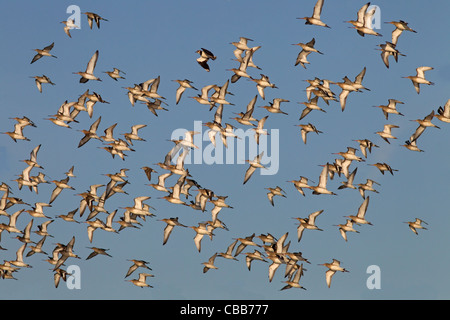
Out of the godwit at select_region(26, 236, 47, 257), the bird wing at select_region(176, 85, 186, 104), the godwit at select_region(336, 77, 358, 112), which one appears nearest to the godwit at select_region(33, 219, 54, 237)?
the godwit at select_region(26, 236, 47, 257)

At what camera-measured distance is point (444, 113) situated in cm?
7669

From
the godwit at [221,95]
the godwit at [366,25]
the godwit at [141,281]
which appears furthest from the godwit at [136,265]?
the godwit at [366,25]

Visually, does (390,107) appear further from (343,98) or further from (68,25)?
(68,25)

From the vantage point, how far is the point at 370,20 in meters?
77.1

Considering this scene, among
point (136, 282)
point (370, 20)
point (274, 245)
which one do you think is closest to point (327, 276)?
point (274, 245)

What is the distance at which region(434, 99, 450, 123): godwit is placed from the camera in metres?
76.5

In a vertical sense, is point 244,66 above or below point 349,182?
above

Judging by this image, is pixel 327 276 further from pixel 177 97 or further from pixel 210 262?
pixel 177 97

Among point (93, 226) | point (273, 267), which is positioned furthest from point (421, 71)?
point (93, 226)

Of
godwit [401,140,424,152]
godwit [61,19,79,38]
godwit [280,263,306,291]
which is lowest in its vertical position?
godwit [280,263,306,291]

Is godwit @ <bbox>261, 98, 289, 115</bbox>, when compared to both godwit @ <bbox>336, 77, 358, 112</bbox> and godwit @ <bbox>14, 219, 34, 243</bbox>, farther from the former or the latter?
godwit @ <bbox>14, 219, 34, 243</bbox>

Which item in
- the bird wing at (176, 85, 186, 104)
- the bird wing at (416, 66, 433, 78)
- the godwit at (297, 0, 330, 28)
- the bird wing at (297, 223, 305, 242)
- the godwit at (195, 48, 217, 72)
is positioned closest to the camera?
the godwit at (195, 48, 217, 72)
